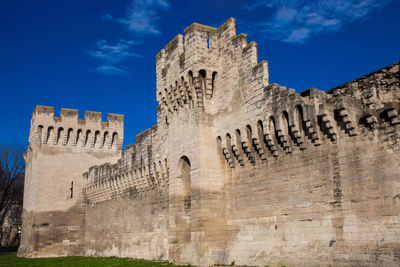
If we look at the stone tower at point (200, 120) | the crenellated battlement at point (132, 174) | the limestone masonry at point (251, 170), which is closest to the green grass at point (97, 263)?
the limestone masonry at point (251, 170)

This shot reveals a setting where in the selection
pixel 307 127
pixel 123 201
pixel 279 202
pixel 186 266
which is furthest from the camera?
pixel 123 201

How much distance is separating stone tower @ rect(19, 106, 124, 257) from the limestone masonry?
3943 mm

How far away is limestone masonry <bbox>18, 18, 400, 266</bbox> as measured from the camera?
9711mm

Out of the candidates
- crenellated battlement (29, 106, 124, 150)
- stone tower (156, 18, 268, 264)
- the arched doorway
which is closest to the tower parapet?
stone tower (156, 18, 268, 264)

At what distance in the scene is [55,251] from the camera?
26453 millimetres

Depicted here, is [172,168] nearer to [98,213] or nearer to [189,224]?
[189,224]

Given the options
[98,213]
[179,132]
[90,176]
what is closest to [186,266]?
[179,132]

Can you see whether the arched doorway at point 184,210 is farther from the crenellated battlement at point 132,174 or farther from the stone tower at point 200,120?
the crenellated battlement at point 132,174

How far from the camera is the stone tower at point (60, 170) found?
2661 cm

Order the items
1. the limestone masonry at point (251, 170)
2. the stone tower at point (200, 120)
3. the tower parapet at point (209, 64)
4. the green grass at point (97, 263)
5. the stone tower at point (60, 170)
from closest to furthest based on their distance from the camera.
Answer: the limestone masonry at point (251, 170), the stone tower at point (200, 120), the tower parapet at point (209, 64), the green grass at point (97, 263), the stone tower at point (60, 170)

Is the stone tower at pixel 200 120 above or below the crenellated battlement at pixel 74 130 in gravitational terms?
below

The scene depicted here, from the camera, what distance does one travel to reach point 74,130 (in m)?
28.6

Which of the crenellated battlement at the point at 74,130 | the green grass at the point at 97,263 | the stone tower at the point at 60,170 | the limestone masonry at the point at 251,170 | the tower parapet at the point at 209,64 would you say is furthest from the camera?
the crenellated battlement at the point at 74,130

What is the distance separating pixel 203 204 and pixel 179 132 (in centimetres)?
331
